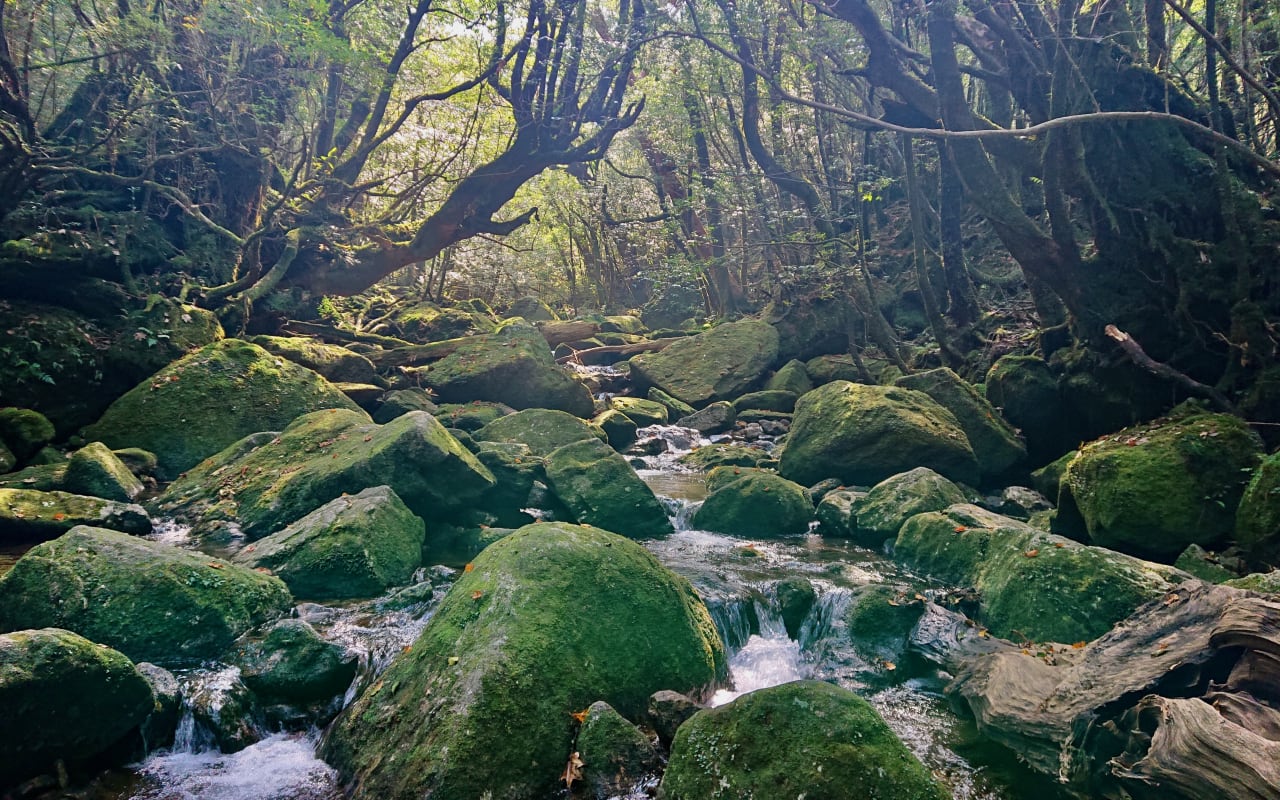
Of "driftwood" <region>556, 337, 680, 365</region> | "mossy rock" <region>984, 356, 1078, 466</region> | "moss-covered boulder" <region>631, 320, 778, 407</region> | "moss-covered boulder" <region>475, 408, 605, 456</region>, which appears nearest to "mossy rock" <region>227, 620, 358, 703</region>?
"moss-covered boulder" <region>475, 408, 605, 456</region>

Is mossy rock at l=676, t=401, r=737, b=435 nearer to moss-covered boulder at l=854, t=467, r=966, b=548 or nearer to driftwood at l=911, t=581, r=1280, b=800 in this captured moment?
moss-covered boulder at l=854, t=467, r=966, b=548

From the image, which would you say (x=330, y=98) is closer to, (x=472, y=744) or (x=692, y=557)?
(x=692, y=557)

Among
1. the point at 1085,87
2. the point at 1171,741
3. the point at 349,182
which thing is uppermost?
the point at 349,182

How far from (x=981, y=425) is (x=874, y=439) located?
1.81 m

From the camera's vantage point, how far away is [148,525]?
269 inches

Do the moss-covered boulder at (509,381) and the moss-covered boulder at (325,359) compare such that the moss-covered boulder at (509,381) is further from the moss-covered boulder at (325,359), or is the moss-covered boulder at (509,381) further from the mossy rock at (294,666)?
the mossy rock at (294,666)

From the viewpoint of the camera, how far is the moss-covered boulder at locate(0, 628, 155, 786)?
3.16 meters

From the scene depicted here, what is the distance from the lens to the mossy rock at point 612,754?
3279 mm

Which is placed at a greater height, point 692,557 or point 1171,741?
point 1171,741

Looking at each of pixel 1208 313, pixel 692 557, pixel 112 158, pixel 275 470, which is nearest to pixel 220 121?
pixel 112 158

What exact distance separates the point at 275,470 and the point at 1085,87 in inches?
419

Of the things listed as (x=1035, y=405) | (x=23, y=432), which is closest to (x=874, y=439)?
(x=1035, y=405)

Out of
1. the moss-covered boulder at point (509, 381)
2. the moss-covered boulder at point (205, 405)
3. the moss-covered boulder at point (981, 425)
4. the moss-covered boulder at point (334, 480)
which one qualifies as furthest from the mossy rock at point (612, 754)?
the moss-covered boulder at point (509, 381)

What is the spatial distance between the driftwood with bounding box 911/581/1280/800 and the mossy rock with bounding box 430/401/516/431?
8838 millimetres
